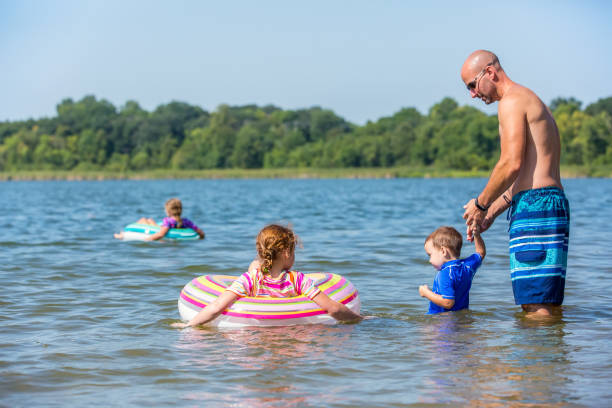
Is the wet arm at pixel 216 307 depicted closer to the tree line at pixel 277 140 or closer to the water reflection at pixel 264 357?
the water reflection at pixel 264 357

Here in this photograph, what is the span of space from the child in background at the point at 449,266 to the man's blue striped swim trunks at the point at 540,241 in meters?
0.44

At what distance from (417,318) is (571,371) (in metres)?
1.88

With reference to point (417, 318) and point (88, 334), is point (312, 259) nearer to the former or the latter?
point (417, 318)

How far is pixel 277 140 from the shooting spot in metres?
111

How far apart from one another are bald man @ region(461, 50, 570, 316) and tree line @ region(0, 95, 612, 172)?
240 feet

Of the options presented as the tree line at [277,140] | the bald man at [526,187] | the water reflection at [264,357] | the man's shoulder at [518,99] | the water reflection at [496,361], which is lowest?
the water reflection at [264,357]

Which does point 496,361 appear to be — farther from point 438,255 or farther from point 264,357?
point 264,357

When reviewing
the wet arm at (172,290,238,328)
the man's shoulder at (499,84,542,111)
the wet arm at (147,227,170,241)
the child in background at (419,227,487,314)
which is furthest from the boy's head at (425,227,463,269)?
the wet arm at (147,227,170,241)

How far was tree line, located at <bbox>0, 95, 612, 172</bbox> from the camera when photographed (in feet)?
287

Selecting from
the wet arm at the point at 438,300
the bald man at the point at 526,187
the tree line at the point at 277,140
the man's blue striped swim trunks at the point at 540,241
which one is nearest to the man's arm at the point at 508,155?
the bald man at the point at 526,187

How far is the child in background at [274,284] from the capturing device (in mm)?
5676

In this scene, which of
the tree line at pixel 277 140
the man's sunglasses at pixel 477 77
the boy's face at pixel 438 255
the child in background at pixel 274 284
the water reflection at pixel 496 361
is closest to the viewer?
the water reflection at pixel 496 361

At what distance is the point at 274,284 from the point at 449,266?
1.37 meters

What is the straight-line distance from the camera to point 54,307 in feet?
23.4
